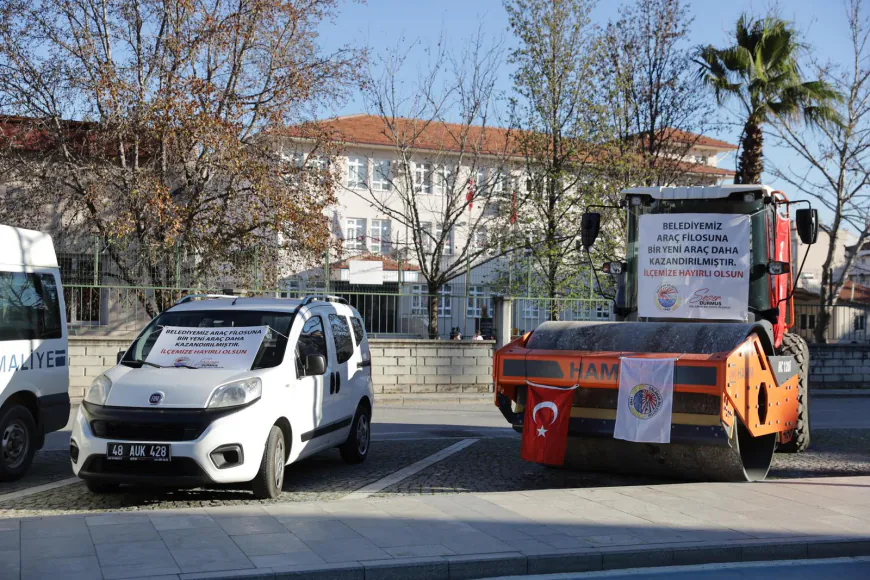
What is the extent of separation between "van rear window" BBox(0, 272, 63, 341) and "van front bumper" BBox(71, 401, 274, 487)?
2.09 meters

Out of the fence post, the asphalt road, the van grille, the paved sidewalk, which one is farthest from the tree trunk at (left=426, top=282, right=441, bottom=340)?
the asphalt road

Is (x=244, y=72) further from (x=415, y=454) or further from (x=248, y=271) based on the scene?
(x=415, y=454)

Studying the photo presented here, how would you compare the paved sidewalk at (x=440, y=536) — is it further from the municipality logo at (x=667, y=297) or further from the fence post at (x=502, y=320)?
the fence post at (x=502, y=320)

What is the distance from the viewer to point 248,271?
68.4 feet

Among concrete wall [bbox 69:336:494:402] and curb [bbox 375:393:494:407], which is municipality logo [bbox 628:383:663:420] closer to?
curb [bbox 375:393:494:407]

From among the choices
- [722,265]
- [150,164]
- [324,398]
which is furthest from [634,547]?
[150,164]

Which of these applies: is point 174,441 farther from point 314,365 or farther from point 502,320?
point 502,320

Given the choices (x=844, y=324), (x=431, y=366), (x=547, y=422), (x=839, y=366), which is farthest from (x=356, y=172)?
(x=547, y=422)

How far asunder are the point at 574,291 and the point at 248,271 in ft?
32.0

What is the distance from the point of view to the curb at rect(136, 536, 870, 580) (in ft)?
18.6

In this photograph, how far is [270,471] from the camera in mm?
8039

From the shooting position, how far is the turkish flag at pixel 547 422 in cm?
901

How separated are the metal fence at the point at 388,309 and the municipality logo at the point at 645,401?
10817mm

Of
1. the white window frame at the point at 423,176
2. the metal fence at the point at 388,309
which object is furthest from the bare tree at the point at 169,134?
the white window frame at the point at 423,176
